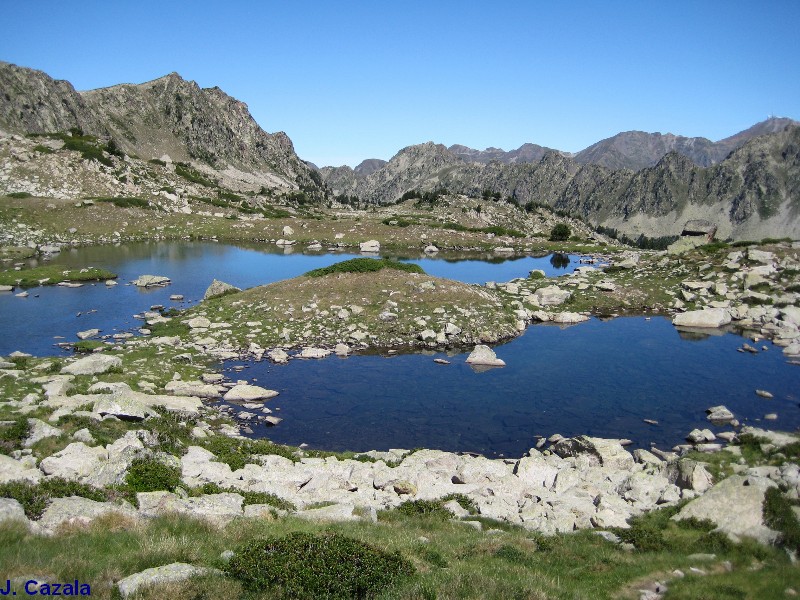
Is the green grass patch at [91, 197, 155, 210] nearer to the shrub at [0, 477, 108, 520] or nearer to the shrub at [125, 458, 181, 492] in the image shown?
the shrub at [125, 458, 181, 492]

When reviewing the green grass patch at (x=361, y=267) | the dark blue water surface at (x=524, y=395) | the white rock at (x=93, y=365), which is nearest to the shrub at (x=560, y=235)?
the green grass patch at (x=361, y=267)

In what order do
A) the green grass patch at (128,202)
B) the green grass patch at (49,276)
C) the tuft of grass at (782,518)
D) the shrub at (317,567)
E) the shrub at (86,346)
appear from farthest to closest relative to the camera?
the green grass patch at (128,202) < the green grass patch at (49,276) < the shrub at (86,346) < the tuft of grass at (782,518) < the shrub at (317,567)

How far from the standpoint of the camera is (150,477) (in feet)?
52.2

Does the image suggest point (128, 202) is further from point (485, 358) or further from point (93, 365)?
point (485, 358)

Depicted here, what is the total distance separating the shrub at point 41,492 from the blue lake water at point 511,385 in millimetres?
11170

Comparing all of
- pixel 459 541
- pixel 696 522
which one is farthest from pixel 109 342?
pixel 696 522

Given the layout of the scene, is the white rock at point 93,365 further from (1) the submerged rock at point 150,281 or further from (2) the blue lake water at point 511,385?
(1) the submerged rock at point 150,281

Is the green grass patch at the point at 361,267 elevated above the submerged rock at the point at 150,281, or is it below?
above

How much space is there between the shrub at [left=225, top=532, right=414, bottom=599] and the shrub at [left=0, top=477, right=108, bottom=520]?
18.0 feet

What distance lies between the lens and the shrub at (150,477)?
51.0 ft

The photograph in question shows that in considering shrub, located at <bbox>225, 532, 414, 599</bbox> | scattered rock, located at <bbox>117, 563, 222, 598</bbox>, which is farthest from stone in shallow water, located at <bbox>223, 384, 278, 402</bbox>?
scattered rock, located at <bbox>117, 563, 222, 598</bbox>

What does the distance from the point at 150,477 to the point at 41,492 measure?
10.6 feet

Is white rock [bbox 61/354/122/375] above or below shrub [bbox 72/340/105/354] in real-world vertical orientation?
above

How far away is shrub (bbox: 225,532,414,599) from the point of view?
388 inches
